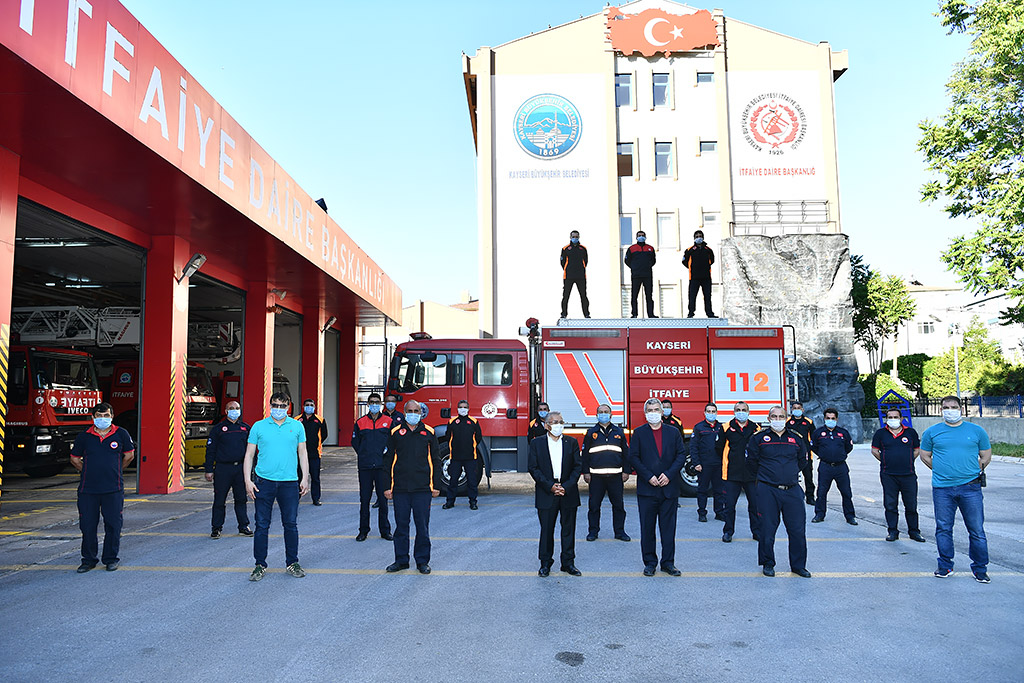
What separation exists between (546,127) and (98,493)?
26524 millimetres

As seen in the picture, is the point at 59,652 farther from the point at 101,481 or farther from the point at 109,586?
the point at 101,481

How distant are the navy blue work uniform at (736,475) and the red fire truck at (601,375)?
8.12ft

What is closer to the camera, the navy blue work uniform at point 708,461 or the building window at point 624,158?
the navy blue work uniform at point 708,461

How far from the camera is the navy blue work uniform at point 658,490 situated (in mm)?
7336

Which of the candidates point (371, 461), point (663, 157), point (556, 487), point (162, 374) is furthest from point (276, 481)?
point (663, 157)

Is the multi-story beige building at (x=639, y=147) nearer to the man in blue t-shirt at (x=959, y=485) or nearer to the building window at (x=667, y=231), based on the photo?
the building window at (x=667, y=231)

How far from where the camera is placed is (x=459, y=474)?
478 inches

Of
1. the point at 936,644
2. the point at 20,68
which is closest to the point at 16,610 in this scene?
the point at 20,68

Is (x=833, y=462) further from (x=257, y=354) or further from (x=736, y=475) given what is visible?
(x=257, y=354)

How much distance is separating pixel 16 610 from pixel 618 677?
514 centimetres

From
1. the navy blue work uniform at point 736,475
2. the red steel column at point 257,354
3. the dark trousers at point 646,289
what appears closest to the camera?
the navy blue work uniform at point 736,475

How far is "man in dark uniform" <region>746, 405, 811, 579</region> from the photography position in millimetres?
7203

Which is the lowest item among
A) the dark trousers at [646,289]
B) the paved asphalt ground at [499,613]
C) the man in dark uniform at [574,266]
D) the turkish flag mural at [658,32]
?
the paved asphalt ground at [499,613]

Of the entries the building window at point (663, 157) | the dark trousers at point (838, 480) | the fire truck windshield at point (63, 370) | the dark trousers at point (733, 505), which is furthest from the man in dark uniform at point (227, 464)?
the building window at point (663, 157)
